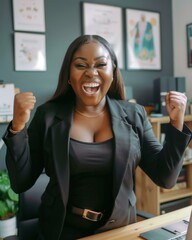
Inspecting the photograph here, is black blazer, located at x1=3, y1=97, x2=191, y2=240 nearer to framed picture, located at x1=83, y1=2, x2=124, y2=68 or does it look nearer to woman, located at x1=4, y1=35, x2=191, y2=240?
woman, located at x1=4, y1=35, x2=191, y2=240

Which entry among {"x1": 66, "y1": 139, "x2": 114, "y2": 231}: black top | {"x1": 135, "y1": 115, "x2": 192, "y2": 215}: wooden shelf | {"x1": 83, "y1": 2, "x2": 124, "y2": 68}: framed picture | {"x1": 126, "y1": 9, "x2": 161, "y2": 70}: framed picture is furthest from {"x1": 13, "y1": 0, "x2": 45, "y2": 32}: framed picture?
{"x1": 66, "y1": 139, "x2": 114, "y2": 231}: black top

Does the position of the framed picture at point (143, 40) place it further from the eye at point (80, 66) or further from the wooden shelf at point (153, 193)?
the eye at point (80, 66)

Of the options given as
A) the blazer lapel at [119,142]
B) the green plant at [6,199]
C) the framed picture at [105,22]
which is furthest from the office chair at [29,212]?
the framed picture at [105,22]

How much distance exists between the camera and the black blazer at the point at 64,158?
105 centimetres

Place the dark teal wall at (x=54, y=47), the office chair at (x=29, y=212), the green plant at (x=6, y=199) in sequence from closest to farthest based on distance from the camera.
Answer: the office chair at (x=29, y=212) → the green plant at (x=6, y=199) → the dark teal wall at (x=54, y=47)

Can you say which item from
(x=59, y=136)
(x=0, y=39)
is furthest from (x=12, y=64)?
(x=59, y=136)

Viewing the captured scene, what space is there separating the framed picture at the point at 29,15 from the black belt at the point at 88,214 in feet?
6.06

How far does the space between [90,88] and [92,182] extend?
0.36 m

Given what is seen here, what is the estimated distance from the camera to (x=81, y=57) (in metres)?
1.10

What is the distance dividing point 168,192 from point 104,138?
72.4 inches

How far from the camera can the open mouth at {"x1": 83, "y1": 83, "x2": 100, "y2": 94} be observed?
1085 millimetres

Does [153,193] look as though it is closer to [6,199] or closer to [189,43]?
[6,199]

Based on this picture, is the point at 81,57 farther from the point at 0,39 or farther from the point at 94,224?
the point at 0,39

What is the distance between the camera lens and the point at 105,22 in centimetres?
281
